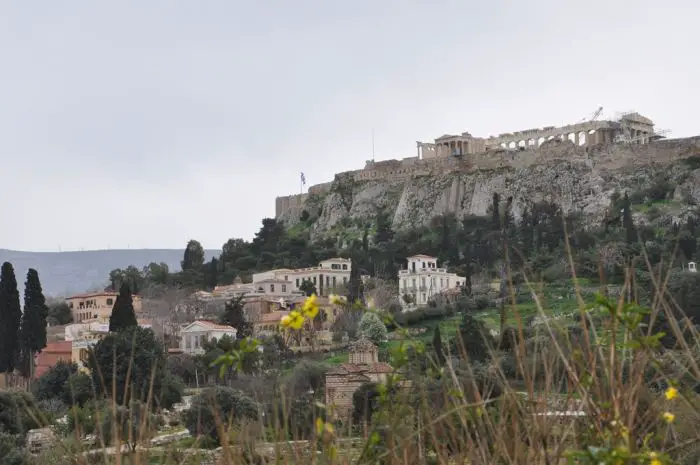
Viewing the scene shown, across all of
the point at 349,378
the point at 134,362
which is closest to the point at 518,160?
the point at 134,362

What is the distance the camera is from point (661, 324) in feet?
93.5

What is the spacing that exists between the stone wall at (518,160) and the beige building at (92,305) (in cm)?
2640

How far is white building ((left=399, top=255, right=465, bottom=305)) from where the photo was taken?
5666 centimetres

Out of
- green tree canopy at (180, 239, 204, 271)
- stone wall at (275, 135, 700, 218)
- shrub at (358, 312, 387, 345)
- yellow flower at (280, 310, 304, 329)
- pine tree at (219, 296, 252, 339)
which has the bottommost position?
shrub at (358, 312, 387, 345)

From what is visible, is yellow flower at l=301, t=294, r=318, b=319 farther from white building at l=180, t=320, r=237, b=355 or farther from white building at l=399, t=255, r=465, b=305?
white building at l=399, t=255, r=465, b=305

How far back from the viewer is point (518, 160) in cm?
7612

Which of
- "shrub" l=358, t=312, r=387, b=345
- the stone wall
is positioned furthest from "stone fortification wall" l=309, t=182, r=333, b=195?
"shrub" l=358, t=312, r=387, b=345

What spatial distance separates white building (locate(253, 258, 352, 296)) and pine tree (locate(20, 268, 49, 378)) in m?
22.9

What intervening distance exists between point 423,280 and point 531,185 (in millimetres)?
18565

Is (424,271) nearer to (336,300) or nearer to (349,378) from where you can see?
(349,378)

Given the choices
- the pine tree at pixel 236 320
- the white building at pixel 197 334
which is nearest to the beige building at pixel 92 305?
the pine tree at pixel 236 320

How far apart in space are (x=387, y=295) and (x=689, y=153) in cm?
2475

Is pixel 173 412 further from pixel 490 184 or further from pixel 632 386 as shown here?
pixel 490 184

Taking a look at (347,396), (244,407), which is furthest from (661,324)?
(244,407)
